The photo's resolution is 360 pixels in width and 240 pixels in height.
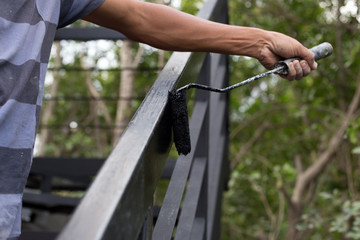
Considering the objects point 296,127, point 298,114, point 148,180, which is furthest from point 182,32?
point 296,127

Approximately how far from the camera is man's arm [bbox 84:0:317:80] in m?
1.45

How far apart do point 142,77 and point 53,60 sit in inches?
82.3

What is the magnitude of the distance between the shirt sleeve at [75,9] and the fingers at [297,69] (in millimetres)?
557

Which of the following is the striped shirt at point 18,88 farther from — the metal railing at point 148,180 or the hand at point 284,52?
the hand at point 284,52

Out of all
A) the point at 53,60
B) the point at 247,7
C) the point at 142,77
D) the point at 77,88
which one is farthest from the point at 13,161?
the point at 77,88

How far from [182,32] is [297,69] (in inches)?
13.8

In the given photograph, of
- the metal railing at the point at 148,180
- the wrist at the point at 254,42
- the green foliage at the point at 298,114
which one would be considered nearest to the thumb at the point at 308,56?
the wrist at the point at 254,42

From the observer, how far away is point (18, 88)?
1.14 meters

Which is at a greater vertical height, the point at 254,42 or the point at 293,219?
the point at 254,42

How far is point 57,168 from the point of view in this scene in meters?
3.47

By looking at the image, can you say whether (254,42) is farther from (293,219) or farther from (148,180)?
(293,219)

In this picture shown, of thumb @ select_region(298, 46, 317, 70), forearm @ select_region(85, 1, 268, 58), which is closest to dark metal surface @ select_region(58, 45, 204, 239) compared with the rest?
forearm @ select_region(85, 1, 268, 58)

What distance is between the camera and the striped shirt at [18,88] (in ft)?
3.67

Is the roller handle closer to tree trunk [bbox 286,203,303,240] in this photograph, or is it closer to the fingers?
the fingers
